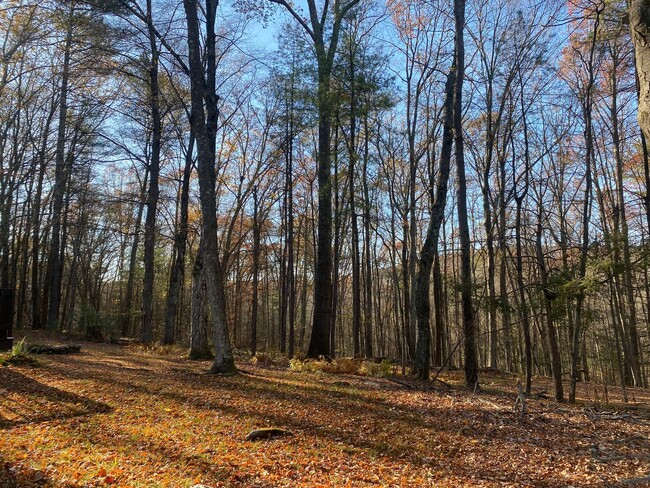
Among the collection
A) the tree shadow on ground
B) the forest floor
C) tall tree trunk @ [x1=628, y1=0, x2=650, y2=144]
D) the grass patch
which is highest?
tall tree trunk @ [x1=628, y1=0, x2=650, y2=144]

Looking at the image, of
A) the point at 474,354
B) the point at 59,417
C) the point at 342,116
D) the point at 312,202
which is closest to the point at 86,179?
the point at 312,202

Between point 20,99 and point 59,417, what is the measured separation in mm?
15864

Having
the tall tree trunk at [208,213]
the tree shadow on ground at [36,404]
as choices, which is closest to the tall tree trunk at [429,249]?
the tall tree trunk at [208,213]

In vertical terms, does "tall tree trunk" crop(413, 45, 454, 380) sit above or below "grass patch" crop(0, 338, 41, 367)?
above

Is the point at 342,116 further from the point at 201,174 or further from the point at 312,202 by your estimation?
the point at 312,202

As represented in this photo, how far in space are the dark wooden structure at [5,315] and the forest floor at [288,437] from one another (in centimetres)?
89

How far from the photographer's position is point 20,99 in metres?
15.9

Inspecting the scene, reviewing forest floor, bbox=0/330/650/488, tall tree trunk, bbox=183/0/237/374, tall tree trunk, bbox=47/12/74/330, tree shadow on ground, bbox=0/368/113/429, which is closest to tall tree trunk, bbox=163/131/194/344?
tall tree trunk, bbox=47/12/74/330

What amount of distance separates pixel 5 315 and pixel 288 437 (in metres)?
6.77

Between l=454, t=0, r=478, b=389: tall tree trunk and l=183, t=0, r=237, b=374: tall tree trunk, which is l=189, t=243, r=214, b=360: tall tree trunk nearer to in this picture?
l=183, t=0, r=237, b=374: tall tree trunk

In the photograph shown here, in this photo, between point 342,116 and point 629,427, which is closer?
point 629,427

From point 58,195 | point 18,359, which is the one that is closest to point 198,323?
point 18,359

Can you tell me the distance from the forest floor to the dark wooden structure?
0.89 m

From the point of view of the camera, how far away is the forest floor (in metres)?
3.71
